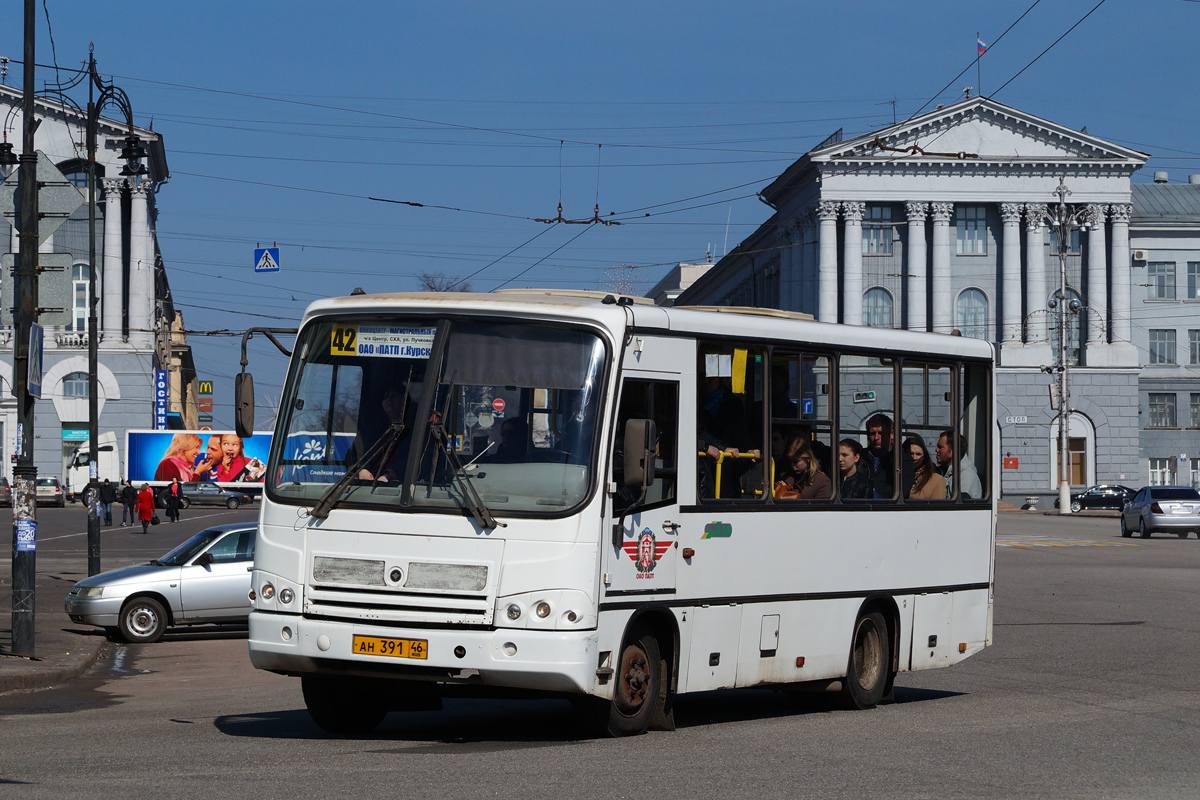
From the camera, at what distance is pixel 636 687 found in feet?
31.7

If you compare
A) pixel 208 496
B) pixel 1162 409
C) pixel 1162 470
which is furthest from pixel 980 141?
pixel 208 496

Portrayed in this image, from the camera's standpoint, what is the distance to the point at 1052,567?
31891 millimetres

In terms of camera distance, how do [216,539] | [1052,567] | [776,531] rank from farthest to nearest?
[1052,567] < [216,539] < [776,531]

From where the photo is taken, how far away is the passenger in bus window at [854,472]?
11555 mm

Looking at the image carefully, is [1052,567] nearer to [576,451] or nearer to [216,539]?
[216,539]

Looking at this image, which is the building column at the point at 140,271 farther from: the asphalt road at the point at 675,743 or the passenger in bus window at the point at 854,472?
the passenger in bus window at the point at 854,472

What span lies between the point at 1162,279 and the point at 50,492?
59991 millimetres

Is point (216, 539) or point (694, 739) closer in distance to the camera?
point (694, 739)

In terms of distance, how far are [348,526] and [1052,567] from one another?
25.2m

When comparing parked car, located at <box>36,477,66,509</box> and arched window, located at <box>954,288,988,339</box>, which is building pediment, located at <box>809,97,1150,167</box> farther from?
parked car, located at <box>36,477,66,509</box>

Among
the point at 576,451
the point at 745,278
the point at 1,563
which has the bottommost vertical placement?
the point at 1,563

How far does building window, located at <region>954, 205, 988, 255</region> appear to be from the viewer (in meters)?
81.9

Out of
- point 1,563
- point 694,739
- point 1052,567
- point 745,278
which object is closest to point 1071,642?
point 694,739

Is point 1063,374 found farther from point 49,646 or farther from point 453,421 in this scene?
point 453,421
